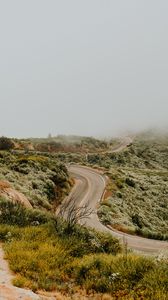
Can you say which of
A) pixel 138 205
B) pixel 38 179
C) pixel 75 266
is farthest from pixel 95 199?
pixel 75 266

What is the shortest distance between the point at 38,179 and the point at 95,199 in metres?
8.00

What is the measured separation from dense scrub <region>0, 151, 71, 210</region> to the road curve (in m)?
2.33

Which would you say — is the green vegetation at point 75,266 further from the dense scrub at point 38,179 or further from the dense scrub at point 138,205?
the dense scrub at point 138,205

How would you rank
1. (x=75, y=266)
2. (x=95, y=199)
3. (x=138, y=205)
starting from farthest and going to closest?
(x=138, y=205), (x=95, y=199), (x=75, y=266)

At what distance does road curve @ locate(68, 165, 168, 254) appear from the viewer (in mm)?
30909

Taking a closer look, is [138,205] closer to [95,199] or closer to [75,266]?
[95,199]

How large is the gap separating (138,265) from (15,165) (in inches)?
1506

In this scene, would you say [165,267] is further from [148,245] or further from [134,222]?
[134,222]

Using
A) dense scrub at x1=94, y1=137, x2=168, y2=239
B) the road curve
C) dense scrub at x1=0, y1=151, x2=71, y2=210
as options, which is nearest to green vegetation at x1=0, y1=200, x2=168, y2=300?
the road curve

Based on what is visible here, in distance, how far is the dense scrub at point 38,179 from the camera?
118 ft

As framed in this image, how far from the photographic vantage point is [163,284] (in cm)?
903

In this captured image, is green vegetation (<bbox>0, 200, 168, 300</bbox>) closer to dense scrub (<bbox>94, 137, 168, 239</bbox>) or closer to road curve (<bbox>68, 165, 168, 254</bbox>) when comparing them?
road curve (<bbox>68, 165, 168, 254</bbox>)

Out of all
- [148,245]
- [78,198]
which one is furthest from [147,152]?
[148,245]

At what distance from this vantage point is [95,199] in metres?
47.4
